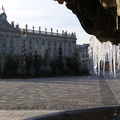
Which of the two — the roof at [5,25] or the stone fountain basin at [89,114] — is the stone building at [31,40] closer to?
the roof at [5,25]

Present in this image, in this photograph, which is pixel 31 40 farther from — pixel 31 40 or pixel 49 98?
pixel 49 98

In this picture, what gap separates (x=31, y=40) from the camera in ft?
269

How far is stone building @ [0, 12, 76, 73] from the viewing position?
76.2m

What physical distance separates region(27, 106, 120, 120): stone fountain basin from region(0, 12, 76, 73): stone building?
207ft

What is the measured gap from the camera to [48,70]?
35875mm

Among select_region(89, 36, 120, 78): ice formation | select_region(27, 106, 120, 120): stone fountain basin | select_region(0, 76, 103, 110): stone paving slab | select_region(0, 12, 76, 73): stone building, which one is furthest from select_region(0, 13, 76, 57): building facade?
select_region(27, 106, 120, 120): stone fountain basin

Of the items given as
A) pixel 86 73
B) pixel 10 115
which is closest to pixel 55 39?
pixel 86 73

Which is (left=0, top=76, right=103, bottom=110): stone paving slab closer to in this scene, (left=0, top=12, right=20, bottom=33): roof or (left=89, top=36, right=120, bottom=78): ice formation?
(left=89, top=36, right=120, bottom=78): ice formation

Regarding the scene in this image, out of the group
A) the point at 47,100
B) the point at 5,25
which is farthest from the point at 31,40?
the point at 47,100

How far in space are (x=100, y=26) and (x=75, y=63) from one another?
33.2 metres

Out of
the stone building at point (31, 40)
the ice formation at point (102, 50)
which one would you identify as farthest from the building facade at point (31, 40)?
the ice formation at point (102, 50)

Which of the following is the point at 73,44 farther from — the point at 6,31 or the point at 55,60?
the point at 55,60

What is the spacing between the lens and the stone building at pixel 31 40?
76.2m

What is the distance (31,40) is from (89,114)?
77.7 m
